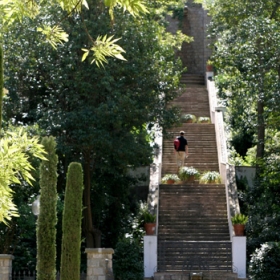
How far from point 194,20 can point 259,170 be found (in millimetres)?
20453

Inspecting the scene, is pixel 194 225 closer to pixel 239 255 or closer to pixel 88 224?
pixel 239 255

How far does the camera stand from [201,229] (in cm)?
2309

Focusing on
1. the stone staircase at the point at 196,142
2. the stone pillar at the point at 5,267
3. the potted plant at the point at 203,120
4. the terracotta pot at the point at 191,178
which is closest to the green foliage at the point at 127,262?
the stone pillar at the point at 5,267

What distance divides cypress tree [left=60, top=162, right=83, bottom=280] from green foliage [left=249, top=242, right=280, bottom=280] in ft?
17.4

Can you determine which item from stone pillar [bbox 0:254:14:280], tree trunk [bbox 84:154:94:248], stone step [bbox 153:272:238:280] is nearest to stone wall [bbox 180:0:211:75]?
tree trunk [bbox 84:154:94:248]

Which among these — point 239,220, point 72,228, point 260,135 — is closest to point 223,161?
point 260,135

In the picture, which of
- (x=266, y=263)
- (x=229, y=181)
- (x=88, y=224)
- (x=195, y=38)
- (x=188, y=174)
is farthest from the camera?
(x=195, y=38)

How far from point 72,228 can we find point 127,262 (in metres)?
4.35

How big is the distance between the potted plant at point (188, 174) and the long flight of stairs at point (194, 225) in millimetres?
249

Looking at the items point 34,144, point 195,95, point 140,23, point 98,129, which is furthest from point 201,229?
point 34,144

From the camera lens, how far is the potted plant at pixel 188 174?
25720 millimetres

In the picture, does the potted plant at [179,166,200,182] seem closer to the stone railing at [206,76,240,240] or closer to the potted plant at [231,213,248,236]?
the stone railing at [206,76,240,240]

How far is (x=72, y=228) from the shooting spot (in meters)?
16.8

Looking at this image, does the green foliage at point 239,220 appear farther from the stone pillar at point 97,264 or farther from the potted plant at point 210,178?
the stone pillar at point 97,264
